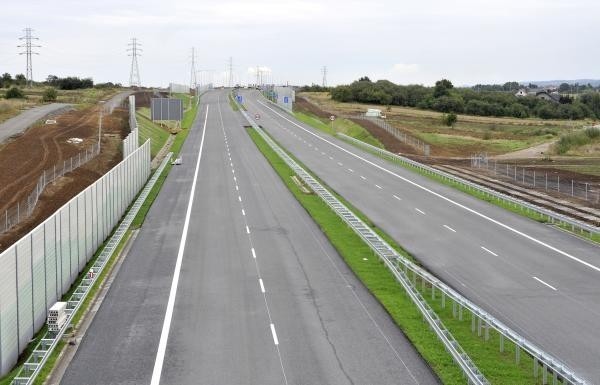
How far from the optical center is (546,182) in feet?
211

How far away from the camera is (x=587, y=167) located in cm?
7938

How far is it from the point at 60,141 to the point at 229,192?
28685 millimetres

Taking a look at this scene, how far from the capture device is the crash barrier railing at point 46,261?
19781 millimetres

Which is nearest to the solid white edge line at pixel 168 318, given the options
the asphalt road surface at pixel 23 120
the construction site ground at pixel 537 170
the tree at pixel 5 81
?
the construction site ground at pixel 537 170

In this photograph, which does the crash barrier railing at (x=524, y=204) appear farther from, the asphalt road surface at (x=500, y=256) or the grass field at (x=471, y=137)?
the grass field at (x=471, y=137)

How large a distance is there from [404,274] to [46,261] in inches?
548

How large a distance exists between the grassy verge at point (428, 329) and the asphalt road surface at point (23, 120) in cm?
5307

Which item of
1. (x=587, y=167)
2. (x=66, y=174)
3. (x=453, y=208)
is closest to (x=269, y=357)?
(x=453, y=208)

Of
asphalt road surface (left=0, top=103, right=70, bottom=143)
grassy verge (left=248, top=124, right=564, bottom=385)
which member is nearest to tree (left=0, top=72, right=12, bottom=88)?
asphalt road surface (left=0, top=103, right=70, bottom=143)

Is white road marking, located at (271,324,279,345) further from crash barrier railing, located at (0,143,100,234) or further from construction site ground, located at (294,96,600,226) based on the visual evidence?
construction site ground, located at (294,96,600,226)

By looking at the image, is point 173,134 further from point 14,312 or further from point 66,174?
point 14,312

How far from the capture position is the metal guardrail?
18953mm

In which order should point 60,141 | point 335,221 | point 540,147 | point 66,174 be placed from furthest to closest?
point 540,147 → point 60,141 → point 66,174 → point 335,221

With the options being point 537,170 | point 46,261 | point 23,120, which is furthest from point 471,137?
point 46,261
